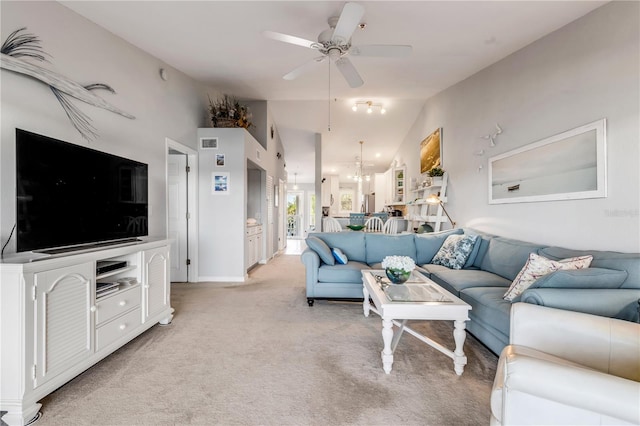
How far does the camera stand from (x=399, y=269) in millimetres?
2283

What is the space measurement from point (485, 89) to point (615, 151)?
1.90 metres

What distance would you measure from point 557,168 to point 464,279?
53.9 inches

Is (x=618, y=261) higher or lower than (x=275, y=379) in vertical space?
higher

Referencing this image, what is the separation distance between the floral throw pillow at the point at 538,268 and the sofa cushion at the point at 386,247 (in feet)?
5.34

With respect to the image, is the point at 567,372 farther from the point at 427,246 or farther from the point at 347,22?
the point at 427,246

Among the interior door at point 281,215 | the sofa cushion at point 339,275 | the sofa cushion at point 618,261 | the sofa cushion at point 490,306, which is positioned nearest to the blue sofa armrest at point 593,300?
the sofa cushion at point 618,261

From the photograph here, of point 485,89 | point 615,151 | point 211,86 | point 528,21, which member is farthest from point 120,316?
point 485,89

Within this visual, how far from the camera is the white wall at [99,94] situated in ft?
6.08

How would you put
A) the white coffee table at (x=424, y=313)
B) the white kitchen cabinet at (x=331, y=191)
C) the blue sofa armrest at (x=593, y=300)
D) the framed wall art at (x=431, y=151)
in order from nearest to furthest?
1. the blue sofa armrest at (x=593, y=300)
2. the white coffee table at (x=424, y=313)
3. the framed wall art at (x=431, y=151)
4. the white kitchen cabinet at (x=331, y=191)

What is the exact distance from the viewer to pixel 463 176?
4137mm

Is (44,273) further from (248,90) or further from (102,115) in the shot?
(248,90)

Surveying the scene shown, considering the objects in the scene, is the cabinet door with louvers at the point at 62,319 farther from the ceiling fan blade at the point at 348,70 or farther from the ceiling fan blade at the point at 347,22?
the ceiling fan blade at the point at 348,70

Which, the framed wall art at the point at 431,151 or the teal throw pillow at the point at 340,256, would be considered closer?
the teal throw pillow at the point at 340,256

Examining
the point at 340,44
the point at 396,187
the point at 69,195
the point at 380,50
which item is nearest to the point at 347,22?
the point at 340,44
